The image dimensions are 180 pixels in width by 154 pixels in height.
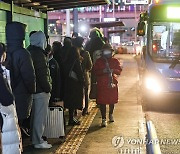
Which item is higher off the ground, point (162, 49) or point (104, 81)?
point (162, 49)

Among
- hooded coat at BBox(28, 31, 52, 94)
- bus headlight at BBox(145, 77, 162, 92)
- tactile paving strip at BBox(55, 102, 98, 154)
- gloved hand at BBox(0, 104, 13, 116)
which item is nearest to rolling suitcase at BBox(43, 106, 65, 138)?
tactile paving strip at BBox(55, 102, 98, 154)

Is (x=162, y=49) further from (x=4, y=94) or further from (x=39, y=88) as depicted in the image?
(x=4, y=94)

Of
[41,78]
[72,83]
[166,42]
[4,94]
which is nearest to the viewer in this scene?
[4,94]

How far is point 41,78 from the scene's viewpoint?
6551mm

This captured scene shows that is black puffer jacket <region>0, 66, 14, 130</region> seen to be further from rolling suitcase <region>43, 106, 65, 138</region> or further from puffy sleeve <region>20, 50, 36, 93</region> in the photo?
rolling suitcase <region>43, 106, 65, 138</region>

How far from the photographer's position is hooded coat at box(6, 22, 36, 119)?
5973 millimetres

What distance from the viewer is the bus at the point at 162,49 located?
36.1ft

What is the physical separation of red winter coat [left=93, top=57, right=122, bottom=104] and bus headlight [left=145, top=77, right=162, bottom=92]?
266 centimetres

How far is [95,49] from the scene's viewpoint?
426 inches

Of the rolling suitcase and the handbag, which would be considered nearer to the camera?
the rolling suitcase

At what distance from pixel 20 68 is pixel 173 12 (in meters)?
6.28

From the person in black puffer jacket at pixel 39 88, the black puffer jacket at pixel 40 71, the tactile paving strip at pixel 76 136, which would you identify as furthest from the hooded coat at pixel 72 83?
the black puffer jacket at pixel 40 71

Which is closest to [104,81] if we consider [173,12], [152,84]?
[152,84]

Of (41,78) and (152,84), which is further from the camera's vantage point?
(152,84)
